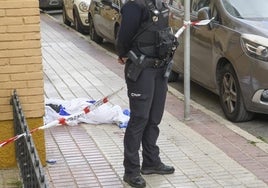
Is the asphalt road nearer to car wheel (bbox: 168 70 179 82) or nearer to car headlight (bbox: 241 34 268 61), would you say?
car wheel (bbox: 168 70 179 82)

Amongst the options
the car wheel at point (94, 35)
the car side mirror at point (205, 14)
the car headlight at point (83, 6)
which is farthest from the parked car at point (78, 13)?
the car side mirror at point (205, 14)

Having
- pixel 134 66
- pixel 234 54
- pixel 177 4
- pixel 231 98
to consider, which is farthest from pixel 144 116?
pixel 177 4

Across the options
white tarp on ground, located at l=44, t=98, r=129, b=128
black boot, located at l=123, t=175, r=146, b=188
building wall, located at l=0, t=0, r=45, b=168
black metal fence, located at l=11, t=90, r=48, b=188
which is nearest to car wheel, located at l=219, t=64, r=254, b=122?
white tarp on ground, located at l=44, t=98, r=129, b=128

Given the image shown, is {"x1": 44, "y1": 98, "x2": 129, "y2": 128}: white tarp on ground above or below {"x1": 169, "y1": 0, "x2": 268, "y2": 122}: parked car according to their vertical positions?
below

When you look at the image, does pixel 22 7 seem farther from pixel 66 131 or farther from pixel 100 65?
pixel 100 65

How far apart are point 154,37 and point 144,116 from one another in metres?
0.64

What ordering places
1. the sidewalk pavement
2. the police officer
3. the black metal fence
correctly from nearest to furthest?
the black metal fence
the police officer
the sidewalk pavement

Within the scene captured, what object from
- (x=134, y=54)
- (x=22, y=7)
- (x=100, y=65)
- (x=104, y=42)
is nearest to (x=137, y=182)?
(x=134, y=54)

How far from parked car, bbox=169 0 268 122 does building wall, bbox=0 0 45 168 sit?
2.64m

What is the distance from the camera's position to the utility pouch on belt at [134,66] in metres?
4.38

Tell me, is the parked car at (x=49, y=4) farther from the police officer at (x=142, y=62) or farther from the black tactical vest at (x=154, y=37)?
the black tactical vest at (x=154, y=37)

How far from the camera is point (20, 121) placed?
13.8 ft

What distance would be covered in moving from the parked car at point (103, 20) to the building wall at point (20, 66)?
6.54 m

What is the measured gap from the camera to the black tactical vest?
435cm
